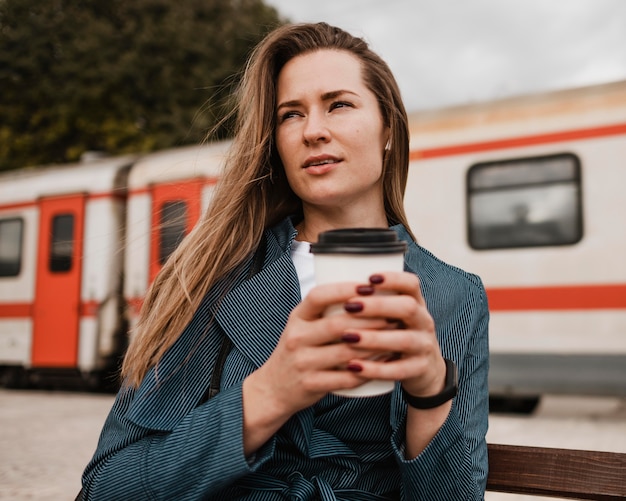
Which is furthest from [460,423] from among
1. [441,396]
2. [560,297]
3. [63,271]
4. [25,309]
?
[25,309]

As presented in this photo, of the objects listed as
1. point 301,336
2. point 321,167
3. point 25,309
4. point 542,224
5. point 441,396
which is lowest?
point 25,309

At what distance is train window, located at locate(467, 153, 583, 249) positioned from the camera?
6.10 m

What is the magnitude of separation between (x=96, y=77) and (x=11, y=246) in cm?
989

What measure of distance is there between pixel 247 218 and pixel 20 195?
29.1 ft

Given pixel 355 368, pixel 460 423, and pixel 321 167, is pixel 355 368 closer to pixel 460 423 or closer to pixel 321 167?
pixel 460 423

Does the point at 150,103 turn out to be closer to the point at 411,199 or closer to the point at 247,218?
the point at 411,199

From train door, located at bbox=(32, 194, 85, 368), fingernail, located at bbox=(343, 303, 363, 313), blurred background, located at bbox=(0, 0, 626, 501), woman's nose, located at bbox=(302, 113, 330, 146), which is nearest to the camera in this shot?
fingernail, located at bbox=(343, 303, 363, 313)

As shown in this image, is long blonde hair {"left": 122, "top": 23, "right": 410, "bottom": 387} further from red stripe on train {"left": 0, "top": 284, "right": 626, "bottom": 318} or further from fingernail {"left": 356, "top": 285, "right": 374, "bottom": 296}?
red stripe on train {"left": 0, "top": 284, "right": 626, "bottom": 318}

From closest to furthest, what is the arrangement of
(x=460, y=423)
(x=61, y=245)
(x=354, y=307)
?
(x=354, y=307) < (x=460, y=423) < (x=61, y=245)

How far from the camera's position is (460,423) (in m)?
1.31

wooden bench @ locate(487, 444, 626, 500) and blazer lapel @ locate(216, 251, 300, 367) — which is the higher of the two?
blazer lapel @ locate(216, 251, 300, 367)

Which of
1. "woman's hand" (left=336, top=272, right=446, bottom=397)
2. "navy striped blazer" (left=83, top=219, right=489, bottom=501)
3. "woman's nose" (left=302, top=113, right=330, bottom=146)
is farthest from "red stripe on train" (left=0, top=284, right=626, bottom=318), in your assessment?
"woman's hand" (left=336, top=272, right=446, bottom=397)

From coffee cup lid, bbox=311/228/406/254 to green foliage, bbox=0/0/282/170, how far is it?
17.0 meters

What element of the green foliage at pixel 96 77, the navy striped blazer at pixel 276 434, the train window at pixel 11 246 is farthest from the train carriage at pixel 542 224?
the green foliage at pixel 96 77
